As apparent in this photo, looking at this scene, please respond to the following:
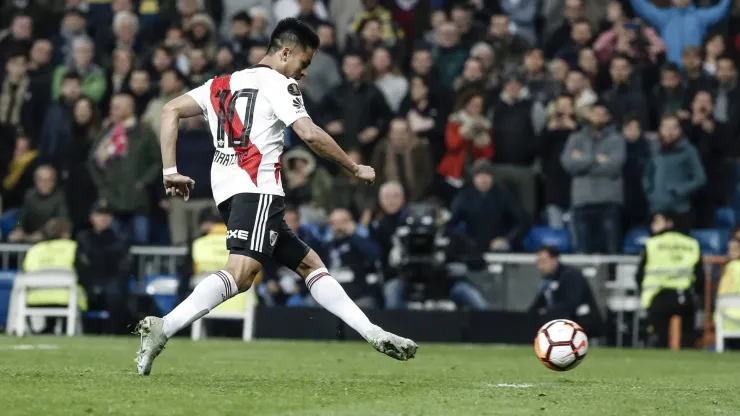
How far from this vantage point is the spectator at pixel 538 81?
63.0ft

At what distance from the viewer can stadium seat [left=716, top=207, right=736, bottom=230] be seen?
18547 mm

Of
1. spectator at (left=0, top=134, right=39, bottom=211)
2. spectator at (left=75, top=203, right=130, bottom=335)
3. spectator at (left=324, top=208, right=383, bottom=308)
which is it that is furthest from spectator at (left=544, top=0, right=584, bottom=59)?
spectator at (left=0, top=134, right=39, bottom=211)

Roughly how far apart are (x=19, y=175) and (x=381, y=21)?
5661 millimetres

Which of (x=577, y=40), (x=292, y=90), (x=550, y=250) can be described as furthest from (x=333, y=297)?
(x=577, y=40)

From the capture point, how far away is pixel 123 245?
18500mm

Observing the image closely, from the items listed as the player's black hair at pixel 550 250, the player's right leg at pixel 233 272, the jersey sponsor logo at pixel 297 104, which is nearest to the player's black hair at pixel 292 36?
the jersey sponsor logo at pixel 297 104

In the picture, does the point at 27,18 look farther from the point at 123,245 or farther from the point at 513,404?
the point at 513,404

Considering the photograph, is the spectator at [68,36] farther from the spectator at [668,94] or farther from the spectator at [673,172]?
the spectator at [673,172]

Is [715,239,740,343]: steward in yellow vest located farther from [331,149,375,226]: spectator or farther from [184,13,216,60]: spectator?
[184,13,216,60]: spectator

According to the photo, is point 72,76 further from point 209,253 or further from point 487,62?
point 487,62

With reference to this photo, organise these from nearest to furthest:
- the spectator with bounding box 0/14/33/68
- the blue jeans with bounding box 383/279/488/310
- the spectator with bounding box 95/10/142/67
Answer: the blue jeans with bounding box 383/279/488/310, the spectator with bounding box 95/10/142/67, the spectator with bounding box 0/14/33/68

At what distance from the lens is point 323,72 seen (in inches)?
799

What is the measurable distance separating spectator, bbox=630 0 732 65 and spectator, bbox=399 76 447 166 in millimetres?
3417

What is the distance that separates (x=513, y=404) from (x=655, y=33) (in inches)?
528
